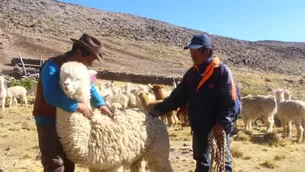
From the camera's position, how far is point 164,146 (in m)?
4.78

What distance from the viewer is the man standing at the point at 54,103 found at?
408 centimetres

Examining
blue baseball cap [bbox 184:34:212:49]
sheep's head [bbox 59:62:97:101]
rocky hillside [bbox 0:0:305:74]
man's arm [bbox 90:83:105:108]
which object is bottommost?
man's arm [bbox 90:83:105:108]

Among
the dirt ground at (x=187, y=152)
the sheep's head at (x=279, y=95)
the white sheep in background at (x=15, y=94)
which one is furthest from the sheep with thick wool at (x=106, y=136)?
the white sheep in background at (x=15, y=94)

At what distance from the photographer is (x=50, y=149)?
4.20 metres

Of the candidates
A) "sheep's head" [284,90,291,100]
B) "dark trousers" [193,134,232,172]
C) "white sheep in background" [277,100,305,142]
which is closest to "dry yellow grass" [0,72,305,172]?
"white sheep in background" [277,100,305,142]

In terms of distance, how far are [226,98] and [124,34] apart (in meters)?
64.0

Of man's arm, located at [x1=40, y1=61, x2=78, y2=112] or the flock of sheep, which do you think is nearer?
man's arm, located at [x1=40, y1=61, x2=78, y2=112]

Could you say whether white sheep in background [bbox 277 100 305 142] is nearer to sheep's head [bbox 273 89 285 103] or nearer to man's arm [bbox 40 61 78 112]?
sheep's head [bbox 273 89 285 103]

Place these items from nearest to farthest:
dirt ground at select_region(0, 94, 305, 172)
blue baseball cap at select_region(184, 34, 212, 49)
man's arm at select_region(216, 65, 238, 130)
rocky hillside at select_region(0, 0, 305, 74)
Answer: man's arm at select_region(216, 65, 238, 130) < blue baseball cap at select_region(184, 34, 212, 49) < dirt ground at select_region(0, 94, 305, 172) < rocky hillside at select_region(0, 0, 305, 74)

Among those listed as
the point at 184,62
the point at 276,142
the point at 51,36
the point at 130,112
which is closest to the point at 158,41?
the point at 184,62

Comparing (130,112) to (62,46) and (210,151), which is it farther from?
(62,46)

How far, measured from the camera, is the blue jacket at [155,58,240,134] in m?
4.54

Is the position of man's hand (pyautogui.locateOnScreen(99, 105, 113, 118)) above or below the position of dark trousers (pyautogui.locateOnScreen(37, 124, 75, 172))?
above

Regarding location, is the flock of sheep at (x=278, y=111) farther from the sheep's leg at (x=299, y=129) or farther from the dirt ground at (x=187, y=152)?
the dirt ground at (x=187, y=152)
